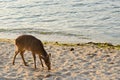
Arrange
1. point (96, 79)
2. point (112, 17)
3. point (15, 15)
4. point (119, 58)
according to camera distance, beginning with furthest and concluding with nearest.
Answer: point (15, 15), point (112, 17), point (119, 58), point (96, 79)

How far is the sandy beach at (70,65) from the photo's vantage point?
1027cm

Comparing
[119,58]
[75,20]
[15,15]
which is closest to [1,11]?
[15,15]

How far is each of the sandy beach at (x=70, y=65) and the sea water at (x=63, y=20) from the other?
3427 millimetres

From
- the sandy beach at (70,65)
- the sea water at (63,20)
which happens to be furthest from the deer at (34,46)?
the sea water at (63,20)

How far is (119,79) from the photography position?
9.97 metres

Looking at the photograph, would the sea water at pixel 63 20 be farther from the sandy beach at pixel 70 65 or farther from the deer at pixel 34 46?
the deer at pixel 34 46

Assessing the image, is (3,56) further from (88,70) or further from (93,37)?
(93,37)

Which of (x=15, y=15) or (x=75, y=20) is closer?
(x=75, y=20)

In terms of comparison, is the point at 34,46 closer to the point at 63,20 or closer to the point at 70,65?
the point at 70,65

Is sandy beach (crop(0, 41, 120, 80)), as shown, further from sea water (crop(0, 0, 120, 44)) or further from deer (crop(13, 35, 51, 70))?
sea water (crop(0, 0, 120, 44))

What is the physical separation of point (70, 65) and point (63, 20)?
10886 mm

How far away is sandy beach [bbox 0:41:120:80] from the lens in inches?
404

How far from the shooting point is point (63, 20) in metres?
22.1

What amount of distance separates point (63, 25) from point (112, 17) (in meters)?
3.48
